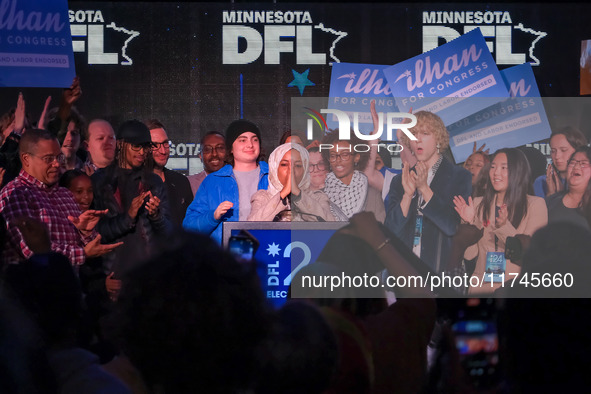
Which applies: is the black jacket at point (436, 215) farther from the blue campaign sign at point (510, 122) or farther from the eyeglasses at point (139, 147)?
the eyeglasses at point (139, 147)

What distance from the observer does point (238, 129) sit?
4.83m

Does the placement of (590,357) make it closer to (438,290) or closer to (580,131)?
(438,290)

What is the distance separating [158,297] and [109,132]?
406cm

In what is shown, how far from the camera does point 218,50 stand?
16.6 ft

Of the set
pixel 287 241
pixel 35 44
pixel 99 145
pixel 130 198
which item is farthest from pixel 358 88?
pixel 35 44

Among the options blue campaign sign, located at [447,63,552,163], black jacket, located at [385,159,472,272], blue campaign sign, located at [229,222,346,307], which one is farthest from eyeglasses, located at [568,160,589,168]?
blue campaign sign, located at [229,222,346,307]

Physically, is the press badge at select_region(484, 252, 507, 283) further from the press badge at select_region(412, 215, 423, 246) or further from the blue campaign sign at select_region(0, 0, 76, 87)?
the blue campaign sign at select_region(0, 0, 76, 87)

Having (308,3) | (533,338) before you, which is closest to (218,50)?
(308,3)

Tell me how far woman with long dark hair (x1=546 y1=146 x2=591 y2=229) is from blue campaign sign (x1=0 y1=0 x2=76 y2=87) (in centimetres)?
341

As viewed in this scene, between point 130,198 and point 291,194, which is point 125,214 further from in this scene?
point 291,194

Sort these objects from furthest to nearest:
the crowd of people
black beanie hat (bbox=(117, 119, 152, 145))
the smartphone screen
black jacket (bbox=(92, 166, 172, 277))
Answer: black beanie hat (bbox=(117, 119, 152, 145))
black jacket (bbox=(92, 166, 172, 277))
the smartphone screen
the crowd of people

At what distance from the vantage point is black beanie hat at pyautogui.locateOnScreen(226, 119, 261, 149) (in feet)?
15.8

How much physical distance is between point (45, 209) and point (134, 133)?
0.95 metres

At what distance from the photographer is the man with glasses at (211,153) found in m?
4.96
